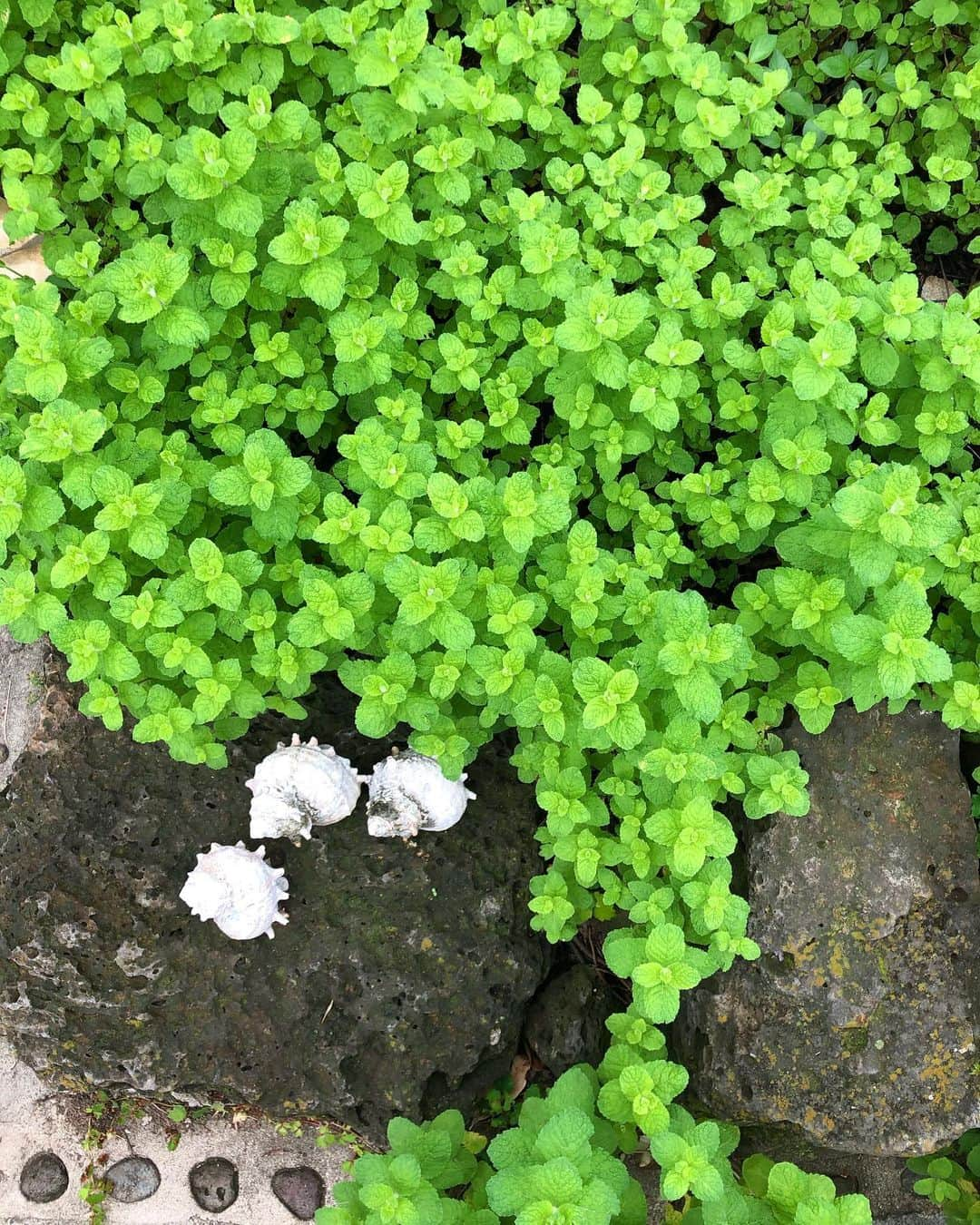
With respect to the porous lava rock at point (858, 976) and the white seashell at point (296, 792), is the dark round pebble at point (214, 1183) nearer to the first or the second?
the white seashell at point (296, 792)

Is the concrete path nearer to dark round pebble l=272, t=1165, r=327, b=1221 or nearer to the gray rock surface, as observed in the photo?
dark round pebble l=272, t=1165, r=327, b=1221

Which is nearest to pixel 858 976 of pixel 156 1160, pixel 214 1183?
pixel 214 1183

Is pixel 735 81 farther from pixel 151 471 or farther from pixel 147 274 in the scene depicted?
pixel 151 471

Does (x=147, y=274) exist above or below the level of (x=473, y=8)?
below

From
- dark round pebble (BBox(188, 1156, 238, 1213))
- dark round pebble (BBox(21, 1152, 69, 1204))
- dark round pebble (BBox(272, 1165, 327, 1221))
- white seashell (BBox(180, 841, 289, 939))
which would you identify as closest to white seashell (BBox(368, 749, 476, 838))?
white seashell (BBox(180, 841, 289, 939))

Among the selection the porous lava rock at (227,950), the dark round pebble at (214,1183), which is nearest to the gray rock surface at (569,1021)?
the porous lava rock at (227,950)

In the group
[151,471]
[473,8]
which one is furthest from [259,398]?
[473,8]

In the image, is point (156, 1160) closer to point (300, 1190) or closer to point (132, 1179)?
point (132, 1179)
